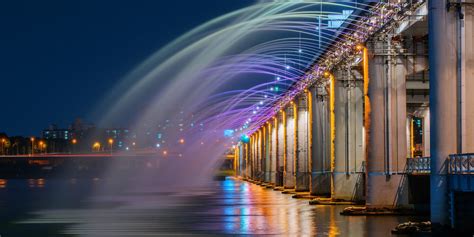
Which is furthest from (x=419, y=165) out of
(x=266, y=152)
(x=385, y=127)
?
(x=266, y=152)

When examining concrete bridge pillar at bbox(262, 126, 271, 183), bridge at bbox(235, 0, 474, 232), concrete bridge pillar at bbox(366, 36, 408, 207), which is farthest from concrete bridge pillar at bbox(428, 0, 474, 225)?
concrete bridge pillar at bbox(262, 126, 271, 183)

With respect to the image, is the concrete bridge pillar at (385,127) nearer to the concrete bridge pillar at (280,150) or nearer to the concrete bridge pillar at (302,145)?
the concrete bridge pillar at (302,145)

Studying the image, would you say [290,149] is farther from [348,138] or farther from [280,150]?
[348,138]

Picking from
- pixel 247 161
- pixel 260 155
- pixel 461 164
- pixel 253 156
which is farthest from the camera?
pixel 247 161

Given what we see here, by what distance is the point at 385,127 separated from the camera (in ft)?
158

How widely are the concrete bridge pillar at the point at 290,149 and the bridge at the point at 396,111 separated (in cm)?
646

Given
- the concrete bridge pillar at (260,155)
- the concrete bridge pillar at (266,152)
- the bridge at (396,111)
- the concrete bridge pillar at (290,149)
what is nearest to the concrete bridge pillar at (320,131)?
the bridge at (396,111)

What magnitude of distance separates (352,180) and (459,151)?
27068 mm

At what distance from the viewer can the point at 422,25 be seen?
44.5m

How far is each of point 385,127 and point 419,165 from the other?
407 cm

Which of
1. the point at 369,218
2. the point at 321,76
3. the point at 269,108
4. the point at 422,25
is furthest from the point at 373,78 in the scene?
the point at 269,108

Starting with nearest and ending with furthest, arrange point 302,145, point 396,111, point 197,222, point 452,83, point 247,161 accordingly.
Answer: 1. point 452,83
2. point 197,222
3. point 396,111
4. point 302,145
5. point 247,161

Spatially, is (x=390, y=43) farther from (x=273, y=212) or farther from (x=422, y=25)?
(x=273, y=212)

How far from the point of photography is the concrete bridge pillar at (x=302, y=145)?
86375 mm
